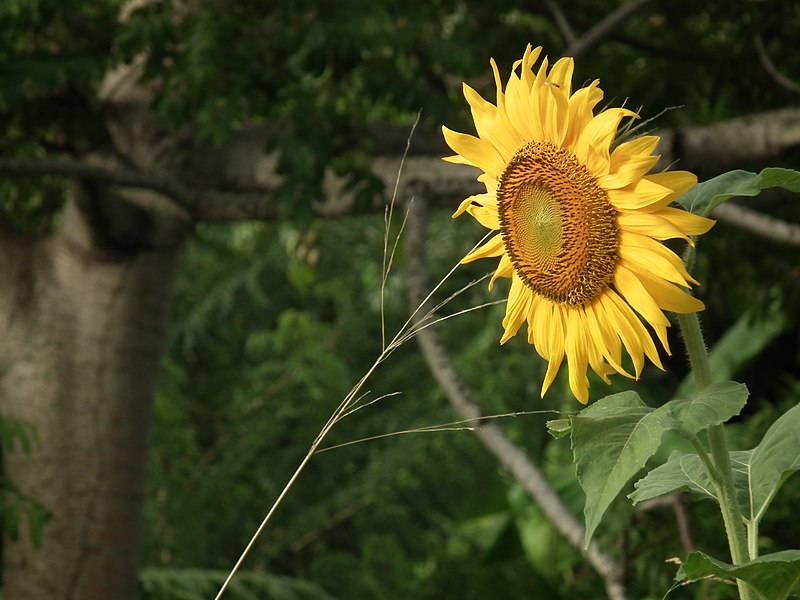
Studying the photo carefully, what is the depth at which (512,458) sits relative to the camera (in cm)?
207

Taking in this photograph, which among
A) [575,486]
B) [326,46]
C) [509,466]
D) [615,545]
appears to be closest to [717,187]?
[509,466]

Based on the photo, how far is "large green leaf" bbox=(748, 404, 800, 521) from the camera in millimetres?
932

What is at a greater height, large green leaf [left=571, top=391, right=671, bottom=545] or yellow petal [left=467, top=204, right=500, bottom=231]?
yellow petal [left=467, top=204, right=500, bottom=231]

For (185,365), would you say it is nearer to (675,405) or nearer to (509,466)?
(509,466)

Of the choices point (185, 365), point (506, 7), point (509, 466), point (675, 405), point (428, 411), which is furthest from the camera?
point (185, 365)

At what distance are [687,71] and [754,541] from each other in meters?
2.33

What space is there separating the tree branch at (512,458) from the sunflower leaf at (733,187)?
0.86 m

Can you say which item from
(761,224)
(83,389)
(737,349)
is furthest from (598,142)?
(737,349)

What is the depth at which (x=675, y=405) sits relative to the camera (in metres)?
0.87

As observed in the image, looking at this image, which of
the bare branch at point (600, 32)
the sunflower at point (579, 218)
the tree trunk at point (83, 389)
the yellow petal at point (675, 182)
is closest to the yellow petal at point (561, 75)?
the sunflower at point (579, 218)

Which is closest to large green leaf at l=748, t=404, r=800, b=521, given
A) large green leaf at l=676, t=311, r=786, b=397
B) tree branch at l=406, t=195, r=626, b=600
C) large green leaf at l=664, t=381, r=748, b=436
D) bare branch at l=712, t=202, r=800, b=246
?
large green leaf at l=664, t=381, r=748, b=436

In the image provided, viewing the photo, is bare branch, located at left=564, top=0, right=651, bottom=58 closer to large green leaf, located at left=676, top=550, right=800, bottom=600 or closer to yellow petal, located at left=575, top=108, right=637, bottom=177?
yellow petal, located at left=575, top=108, right=637, bottom=177

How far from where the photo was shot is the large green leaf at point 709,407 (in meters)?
0.82

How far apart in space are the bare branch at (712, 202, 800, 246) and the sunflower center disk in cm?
120
